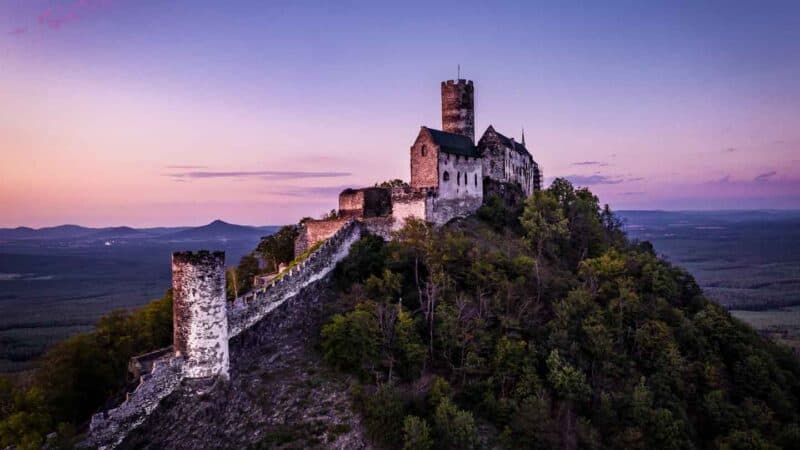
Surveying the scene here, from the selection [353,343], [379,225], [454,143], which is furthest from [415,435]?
[454,143]

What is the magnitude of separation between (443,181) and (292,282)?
669 inches

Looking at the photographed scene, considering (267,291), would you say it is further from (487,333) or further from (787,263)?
(787,263)

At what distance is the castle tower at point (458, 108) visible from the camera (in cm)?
5888

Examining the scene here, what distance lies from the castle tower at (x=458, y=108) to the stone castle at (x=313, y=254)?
10 cm

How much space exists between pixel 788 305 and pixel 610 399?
11696 centimetres

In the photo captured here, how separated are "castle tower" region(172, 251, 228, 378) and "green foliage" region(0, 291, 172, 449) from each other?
5704 mm

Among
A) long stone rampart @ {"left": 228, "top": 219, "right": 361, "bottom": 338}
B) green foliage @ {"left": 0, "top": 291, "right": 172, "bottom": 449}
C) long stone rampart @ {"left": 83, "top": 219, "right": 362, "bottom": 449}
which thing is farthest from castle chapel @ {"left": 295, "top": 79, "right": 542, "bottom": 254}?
green foliage @ {"left": 0, "top": 291, "right": 172, "bottom": 449}

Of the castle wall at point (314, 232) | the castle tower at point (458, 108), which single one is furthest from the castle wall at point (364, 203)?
the castle tower at point (458, 108)

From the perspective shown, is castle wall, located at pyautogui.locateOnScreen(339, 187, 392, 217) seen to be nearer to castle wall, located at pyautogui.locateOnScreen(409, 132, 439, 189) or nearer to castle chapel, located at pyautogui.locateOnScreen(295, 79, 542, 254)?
castle chapel, located at pyautogui.locateOnScreen(295, 79, 542, 254)

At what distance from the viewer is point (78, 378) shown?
1275 inches

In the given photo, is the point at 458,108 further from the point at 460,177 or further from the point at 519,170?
the point at 460,177

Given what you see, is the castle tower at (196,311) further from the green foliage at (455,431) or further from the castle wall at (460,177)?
the castle wall at (460,177)

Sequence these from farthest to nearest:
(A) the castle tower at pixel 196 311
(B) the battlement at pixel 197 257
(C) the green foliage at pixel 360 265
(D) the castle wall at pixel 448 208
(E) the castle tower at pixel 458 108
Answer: (E) the castle tower at pixel 458 108 < (D) the castle wall at pixel 448 208 < (C) the green foliage at pixel 360 265 < (B) the battlement at pixel 197 257 < (A) the castle tower at pixel 196 311

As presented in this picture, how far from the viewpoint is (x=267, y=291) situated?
34.8 m
